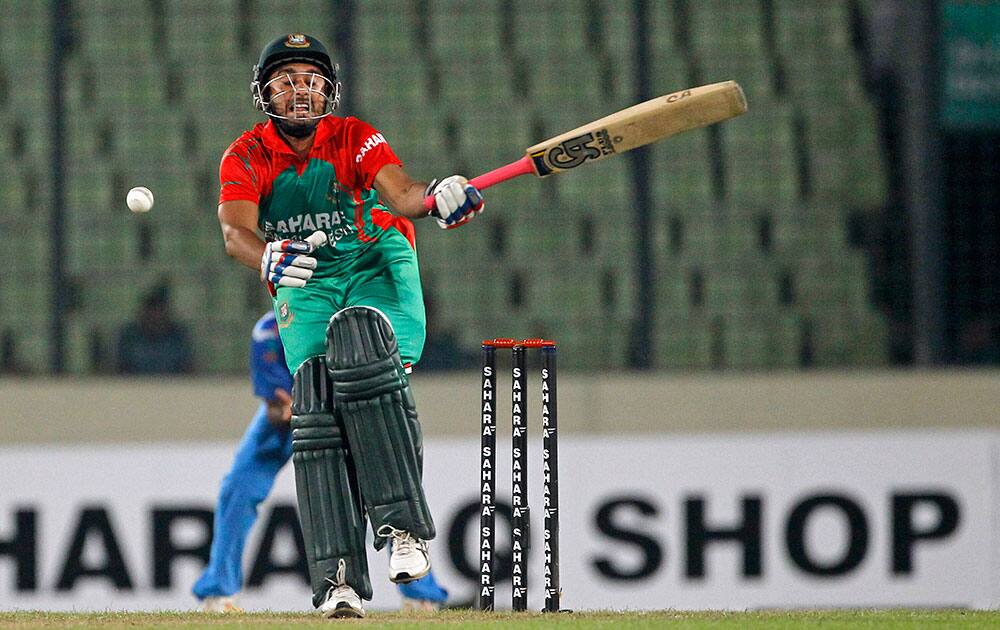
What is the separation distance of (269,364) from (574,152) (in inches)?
83.1

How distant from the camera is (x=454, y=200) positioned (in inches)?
189

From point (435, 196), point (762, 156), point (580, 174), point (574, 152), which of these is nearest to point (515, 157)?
point (580, 174)

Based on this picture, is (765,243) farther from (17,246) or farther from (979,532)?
(17,246)

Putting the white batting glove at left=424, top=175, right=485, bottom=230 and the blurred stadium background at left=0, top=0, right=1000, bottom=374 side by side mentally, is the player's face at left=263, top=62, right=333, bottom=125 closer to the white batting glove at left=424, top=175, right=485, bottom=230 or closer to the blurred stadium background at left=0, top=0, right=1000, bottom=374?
the white batting glove at left=424, top=175, right=485, bottom=230

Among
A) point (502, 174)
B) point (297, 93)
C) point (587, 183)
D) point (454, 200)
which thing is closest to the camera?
point (454, 200)

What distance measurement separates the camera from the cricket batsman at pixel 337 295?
190 inches

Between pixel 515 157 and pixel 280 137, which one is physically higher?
pixel 515 157

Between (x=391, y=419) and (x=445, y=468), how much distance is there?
3548 mm

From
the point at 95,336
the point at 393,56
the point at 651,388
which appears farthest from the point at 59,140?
the point at 651,388

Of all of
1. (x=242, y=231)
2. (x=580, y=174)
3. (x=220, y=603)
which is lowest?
(x=220, y=603)

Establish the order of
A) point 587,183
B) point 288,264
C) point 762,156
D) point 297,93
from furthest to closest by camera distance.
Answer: point 762,156 → point 587,183 → point 297,93 → point 288,264

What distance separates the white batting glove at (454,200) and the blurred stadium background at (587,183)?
4077 mm

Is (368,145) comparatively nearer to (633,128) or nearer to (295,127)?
(295,127)

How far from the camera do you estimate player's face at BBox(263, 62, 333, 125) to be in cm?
495
